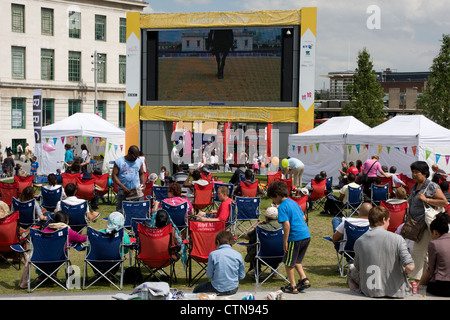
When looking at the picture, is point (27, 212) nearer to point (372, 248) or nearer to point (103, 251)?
point (103, 251)

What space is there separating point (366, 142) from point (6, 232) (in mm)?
15125

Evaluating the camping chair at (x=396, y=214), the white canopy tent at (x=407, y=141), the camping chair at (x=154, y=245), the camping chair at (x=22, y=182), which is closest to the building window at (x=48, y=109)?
the white canopy tent at (x=407, y=141)

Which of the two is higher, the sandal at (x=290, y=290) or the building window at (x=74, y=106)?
the building window at (x=74, y=106)

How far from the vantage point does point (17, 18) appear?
153ft

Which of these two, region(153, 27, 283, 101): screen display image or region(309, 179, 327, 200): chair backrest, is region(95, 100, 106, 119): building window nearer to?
region(153, 27, 283, 101): screen display image

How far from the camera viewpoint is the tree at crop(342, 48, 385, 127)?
150ft

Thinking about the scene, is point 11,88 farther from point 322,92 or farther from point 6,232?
point 322,92

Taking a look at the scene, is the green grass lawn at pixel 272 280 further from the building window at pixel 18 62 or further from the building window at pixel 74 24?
the building window at pixel 74 24

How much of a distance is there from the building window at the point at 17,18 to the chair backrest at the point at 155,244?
43.0 metres

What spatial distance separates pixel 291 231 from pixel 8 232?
4.40 metres

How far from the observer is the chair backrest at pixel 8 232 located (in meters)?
8.90

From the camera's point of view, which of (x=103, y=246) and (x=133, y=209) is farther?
(x=133, y=209)

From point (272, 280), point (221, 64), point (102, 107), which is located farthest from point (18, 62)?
point (272, 280)

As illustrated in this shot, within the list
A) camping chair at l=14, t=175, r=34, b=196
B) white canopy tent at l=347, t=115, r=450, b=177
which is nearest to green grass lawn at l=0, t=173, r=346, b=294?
camping chair at l=14, t=175, r=34, b=196
